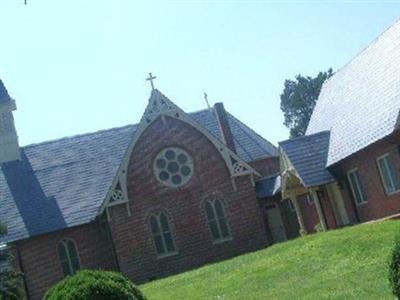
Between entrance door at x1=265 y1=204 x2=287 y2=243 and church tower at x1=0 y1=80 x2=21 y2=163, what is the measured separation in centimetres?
1410

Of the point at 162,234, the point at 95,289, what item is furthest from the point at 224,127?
the point at 95,289

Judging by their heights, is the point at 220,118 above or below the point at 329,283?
above

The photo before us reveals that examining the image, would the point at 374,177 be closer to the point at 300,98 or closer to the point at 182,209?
the point at 182,209

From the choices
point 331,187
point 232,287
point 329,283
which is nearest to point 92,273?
point 329,283

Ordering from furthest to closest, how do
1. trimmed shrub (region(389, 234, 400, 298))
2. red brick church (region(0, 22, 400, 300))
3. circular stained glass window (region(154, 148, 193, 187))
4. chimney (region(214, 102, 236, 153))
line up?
chimney (region(214, 102, 236, 153)) < circular stained glass window (region(154, 148, 193, 187)) < red brick church (region(0, 22, 400, 300)) < trimmed shrub (region(389, 234, 400, 298))

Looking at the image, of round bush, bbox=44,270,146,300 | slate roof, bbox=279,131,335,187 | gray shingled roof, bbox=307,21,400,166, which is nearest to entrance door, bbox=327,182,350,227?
slate roof, bbox=279,131,335,187

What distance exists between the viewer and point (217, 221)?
120 ft

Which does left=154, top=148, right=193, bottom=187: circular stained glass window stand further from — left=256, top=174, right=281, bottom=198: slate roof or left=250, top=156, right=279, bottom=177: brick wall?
left=250, top=156, right=279, bottom=177: brick wall

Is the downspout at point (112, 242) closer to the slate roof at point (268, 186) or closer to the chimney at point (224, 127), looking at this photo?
the chimney at point (224, 127)

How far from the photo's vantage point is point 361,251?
770 inches

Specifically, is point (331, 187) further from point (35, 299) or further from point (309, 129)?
point (35, 299)

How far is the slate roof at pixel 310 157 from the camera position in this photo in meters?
32.6

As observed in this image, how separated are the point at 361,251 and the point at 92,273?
8.58m

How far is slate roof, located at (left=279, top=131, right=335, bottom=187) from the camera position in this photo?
3259 cm
